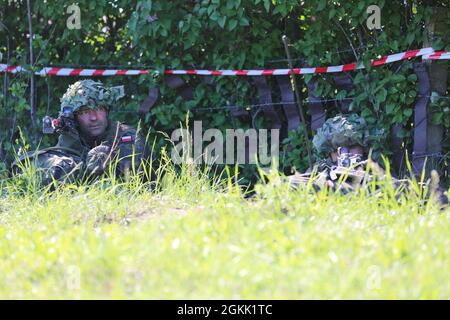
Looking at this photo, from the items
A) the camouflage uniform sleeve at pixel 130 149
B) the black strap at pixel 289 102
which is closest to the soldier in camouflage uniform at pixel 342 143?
the black strap at pixel 289 102

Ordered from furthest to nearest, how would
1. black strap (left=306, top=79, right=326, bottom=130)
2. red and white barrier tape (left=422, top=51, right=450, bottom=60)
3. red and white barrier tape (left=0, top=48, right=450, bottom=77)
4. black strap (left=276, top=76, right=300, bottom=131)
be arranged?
black strap (left=276, top=76, right=300, bottom=131) → black strap (left=306, top=79, right=326, bottom=130) → red and white barrier tape (left=0, top=48, right=450, bottom=77) → red and white barrier tape (left=422, top=51, right=450, bottom=60)

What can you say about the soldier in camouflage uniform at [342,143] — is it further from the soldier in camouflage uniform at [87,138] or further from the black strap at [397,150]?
the soldier in camouflage uniform at [87,138]

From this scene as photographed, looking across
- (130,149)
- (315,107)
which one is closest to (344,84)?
(315,107)

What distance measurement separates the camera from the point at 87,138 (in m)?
7.52

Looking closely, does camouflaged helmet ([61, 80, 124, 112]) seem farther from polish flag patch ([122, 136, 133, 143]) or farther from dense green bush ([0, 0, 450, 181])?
dense green bush ([0, 0, 450, 181])

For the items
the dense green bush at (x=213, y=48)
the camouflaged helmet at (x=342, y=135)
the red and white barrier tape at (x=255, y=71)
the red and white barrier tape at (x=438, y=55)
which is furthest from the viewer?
the dense green bush at (x=213, y=48)

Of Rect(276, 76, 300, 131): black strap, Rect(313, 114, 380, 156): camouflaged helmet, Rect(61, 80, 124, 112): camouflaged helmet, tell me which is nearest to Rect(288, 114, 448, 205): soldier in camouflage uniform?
Rect(313, 114, 380, 156): camouflaged helmet

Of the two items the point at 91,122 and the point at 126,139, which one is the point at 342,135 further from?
the point at 91,122

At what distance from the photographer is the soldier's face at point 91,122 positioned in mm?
7453

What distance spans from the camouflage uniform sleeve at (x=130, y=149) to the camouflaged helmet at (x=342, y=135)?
150 cm

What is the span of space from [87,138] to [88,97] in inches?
14.6

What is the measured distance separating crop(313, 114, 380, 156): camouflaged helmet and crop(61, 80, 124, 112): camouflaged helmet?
191 centimetres

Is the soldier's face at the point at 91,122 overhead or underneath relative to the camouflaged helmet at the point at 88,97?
underneath

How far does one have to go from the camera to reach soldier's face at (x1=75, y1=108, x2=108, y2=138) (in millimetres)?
7453
